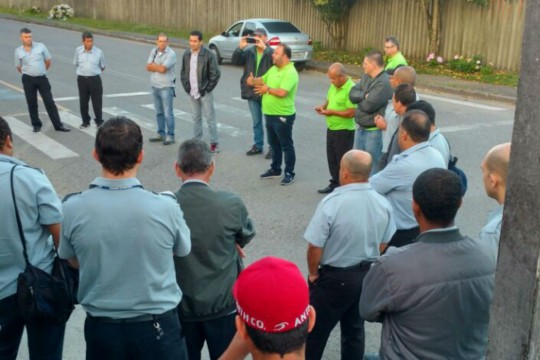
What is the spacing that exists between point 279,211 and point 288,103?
5.53 ft

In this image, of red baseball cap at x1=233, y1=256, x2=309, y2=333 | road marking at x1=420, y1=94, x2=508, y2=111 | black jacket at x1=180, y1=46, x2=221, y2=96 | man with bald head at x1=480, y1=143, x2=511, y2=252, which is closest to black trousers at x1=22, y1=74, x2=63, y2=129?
black jacket at x1=180, y1=46, x2=221, y2=96

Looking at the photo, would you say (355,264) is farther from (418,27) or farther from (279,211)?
(418,27)

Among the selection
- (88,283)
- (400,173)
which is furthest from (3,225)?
(400,173)

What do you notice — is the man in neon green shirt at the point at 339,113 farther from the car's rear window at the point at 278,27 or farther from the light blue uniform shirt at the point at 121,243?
the car's rear window at the point at 278,27

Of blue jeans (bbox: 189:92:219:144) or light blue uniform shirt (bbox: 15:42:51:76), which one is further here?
light blue uniform shirt (bbox: 15:42:51:76)

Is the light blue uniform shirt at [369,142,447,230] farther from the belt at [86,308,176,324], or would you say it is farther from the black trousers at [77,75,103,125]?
the black trousers at [77,75,103,125]

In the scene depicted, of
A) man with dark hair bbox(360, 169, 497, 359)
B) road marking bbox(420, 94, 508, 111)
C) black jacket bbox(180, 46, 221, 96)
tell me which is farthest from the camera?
road marking bbox(420, 94, 508, 111)

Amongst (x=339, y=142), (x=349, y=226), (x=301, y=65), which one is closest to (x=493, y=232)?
(x=349, y=226)

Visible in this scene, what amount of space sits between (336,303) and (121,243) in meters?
1.74

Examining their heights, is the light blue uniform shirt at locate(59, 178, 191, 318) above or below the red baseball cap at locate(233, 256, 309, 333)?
below

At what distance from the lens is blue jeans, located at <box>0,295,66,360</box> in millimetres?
4062

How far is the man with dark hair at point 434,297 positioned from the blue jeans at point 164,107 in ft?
27.9

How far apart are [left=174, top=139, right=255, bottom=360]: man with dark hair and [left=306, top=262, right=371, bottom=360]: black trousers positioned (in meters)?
0.75

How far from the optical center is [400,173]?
536 centimetres
